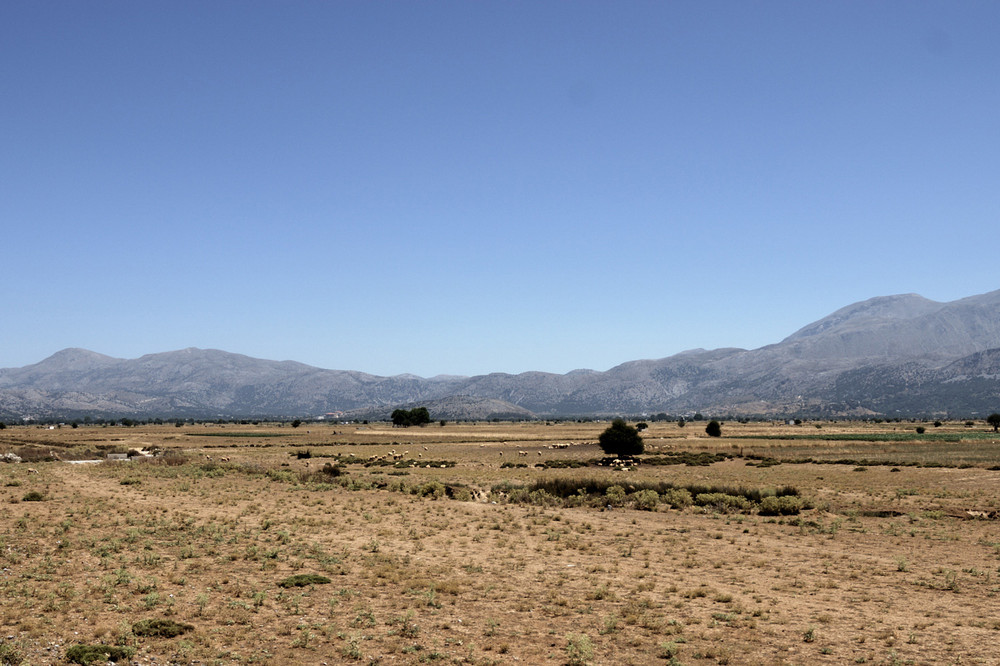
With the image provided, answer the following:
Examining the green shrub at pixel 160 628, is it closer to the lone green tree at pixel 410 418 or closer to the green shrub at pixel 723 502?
the green shrub at pixel 723 502

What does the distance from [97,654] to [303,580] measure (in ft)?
21.5

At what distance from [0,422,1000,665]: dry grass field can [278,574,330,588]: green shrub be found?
0.07m

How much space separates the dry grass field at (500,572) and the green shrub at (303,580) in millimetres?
65

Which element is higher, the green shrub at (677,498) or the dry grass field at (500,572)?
the dry grass field at (500,572)

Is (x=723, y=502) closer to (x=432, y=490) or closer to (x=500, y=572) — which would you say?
(x=432, y=490)

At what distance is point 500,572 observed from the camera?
67.2 ft

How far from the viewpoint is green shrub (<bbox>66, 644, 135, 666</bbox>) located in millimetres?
12320

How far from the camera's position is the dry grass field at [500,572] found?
13.6 metres

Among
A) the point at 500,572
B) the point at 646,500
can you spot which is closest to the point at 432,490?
the point at 646,500

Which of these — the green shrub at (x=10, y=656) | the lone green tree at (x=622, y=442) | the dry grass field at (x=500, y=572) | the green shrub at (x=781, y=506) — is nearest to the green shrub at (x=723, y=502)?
the dry grass field at (x=500, y=572)

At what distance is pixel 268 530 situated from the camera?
26.9 m

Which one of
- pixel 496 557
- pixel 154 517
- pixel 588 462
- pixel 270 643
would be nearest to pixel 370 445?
pixel 588 462

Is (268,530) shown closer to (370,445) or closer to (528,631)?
(528,631)

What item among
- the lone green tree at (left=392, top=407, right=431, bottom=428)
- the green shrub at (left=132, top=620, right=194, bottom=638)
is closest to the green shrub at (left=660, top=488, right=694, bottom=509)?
the green shrub at (left=132, top=620, right=194, bottom=638)
